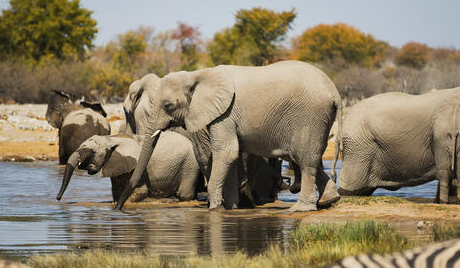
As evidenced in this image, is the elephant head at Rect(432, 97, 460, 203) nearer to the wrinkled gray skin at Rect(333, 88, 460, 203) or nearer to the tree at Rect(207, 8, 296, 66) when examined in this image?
the wrinkled gray skin at Rect(333, 88, 460, 203)

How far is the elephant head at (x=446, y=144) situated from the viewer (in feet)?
33.7

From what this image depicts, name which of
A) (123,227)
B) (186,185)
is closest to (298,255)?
(123,227)

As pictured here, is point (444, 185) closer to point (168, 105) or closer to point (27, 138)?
point (168, 105)

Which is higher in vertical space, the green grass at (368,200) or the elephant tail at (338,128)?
the elephant tail at (338,128)

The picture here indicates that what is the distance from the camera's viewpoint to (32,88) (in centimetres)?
3919

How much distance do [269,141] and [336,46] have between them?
61001 mm

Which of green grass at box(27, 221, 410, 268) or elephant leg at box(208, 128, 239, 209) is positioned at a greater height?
elephant leg at box(208, 128, 239, 209)

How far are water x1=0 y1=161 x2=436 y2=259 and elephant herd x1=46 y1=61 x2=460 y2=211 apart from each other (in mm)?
607

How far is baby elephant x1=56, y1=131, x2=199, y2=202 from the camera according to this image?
11.5 metres

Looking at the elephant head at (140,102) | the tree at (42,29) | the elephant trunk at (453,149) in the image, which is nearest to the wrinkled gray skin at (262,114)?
the elephant trunk at (453,149)

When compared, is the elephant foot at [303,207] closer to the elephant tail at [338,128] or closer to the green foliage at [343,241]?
the elephant tail at [338,128]

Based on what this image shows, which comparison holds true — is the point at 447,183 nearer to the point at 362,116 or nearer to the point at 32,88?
the point at 362,116

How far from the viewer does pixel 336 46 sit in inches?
2766

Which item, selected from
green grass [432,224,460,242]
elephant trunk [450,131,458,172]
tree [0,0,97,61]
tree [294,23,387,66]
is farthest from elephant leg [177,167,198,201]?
tree [294,23,387,66]
